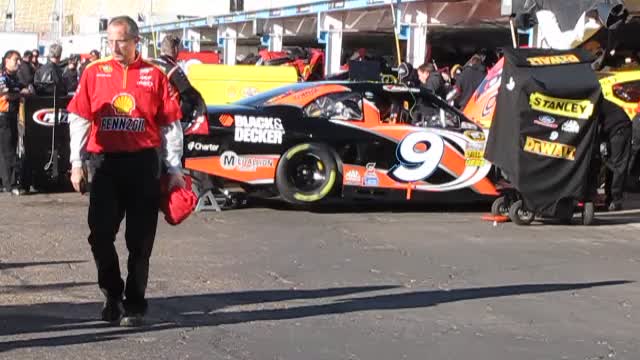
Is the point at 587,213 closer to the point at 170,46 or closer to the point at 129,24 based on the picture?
the point at 170,46

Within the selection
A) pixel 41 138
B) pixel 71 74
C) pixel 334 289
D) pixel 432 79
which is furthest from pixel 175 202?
pixel 71 74

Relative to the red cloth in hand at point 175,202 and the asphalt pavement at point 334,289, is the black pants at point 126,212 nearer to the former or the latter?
the red cloth in hand at point 175,202

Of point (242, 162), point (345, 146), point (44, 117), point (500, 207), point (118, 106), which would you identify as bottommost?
point (500, 207)

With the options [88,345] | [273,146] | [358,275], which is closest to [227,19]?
[273,146]

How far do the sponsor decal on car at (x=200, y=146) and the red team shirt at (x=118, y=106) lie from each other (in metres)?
5.48

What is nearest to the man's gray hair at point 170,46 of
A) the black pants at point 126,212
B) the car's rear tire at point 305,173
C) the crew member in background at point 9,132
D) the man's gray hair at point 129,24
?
the car's rear tire at point 305,173

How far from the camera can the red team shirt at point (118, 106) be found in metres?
6.21

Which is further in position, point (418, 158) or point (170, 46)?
point (418, 158)

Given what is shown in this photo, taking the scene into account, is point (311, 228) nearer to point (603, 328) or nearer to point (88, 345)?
point (603, 328)

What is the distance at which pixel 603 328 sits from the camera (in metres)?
6.99

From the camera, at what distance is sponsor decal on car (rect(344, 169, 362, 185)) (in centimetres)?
1202

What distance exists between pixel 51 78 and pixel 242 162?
17.1 ft

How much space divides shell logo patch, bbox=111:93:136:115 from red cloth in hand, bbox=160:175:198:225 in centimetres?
48

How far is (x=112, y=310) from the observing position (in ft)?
21.0
